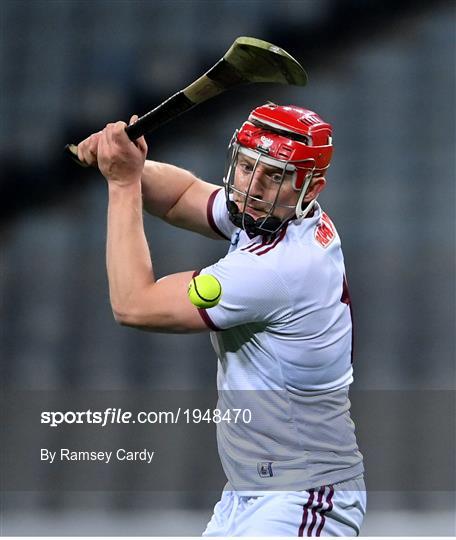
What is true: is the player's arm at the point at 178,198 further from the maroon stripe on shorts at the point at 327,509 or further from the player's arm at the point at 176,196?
Answer: the maroon stripe on shorts at the point at 327,509

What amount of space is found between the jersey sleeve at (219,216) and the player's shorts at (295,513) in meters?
0.54

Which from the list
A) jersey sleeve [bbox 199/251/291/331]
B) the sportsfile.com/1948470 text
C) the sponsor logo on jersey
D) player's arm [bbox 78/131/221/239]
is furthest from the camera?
the sportsfile.com/1948470 text

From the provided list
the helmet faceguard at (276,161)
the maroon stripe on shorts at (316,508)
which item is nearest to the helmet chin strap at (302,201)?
the helmet faceguard at (276,161)

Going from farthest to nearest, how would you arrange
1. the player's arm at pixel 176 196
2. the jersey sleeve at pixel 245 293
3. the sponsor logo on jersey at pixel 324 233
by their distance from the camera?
the player's arm at pixel 176 196, the sponsor logo on jersey at pixel 324 233, the jersey sleeve at pixel 245 293

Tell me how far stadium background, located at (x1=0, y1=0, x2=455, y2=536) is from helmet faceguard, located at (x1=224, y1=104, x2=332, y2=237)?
1.09 meters

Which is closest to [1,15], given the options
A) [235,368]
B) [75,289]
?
[75,289]

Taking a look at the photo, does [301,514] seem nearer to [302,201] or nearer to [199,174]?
[302,201]

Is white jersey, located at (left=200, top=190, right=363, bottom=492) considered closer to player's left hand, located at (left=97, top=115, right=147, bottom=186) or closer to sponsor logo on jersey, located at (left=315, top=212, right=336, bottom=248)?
sponsor logo on jersey, located at (left=315, top=212, right=336, bottom=248)

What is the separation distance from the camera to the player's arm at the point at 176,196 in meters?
2.16

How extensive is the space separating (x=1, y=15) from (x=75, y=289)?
0.90 meters

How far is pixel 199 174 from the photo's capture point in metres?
3.03

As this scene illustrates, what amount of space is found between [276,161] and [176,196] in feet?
1.33

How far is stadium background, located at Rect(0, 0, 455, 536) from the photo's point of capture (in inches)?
113

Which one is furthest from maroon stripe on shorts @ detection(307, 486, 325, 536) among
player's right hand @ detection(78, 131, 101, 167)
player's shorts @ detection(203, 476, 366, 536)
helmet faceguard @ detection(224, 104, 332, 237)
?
player's right hand @ detection(78, 131, 101, 167)
